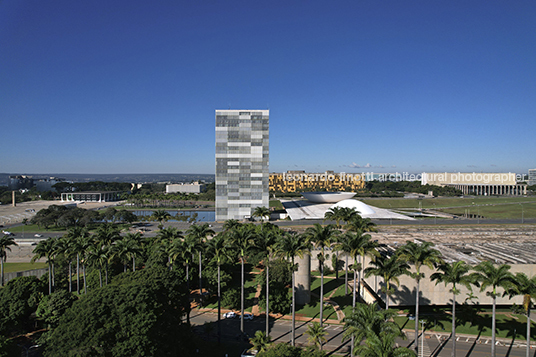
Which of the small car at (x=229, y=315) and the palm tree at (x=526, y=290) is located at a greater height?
the palm tree at (x=526, y=290)

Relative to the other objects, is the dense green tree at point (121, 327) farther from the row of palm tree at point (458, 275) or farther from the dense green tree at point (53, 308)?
the row of palm tree at point (458, 275)

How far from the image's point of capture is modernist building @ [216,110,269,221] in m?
99.0

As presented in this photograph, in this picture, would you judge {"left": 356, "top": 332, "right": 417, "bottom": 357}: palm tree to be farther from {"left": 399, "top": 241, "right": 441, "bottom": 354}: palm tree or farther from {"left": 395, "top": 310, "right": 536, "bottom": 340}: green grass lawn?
{"left": 395, "top": 310, "right": 536, "bottom": 340}: green grass lawn

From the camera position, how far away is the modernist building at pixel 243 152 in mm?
99000

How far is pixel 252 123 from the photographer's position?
324 ft

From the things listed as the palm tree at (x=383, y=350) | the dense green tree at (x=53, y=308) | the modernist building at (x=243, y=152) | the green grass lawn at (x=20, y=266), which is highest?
the modernist building at (x=243, y=152)

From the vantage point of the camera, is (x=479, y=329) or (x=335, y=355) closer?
(x=335, y=355)

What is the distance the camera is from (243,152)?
99.1 metres

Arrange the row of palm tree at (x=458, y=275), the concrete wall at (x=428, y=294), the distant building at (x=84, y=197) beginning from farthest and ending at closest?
the distant building at (x=84, y=197)
the concrete wall at (x=428, y=294)
the row of palm tree at (x=458, y=275)

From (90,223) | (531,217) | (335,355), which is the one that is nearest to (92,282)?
(335,355)

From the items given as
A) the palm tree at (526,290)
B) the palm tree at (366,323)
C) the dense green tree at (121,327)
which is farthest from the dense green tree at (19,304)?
the palm tree at (526,290)

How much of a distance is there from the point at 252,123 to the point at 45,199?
174 meters

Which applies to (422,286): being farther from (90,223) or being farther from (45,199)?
(45,199)

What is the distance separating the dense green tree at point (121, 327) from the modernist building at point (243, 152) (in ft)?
238
